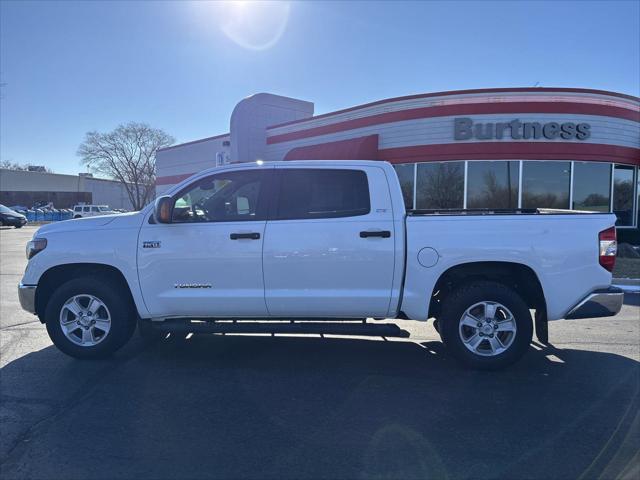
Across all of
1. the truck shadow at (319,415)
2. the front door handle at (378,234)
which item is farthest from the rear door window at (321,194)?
the truck shadow at (319,415)

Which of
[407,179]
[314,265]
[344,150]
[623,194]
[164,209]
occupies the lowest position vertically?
[314,265]

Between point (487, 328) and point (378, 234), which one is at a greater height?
point (378, 234)

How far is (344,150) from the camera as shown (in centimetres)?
1603

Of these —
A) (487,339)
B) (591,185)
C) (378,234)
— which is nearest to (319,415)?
(378,234)

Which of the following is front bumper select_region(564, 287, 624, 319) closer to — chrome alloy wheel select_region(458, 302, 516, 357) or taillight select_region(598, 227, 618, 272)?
taillight select_region(598, 227, 618, 272)

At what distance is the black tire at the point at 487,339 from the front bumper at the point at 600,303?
50 cm

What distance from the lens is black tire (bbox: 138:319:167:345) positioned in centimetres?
517

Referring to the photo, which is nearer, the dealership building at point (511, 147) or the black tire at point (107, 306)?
the black tire at point (107, 306)

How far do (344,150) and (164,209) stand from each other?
39.0 feet

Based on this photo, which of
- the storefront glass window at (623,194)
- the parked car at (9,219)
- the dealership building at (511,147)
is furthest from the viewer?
the parked car at (9,219)

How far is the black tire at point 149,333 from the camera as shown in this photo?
5.17m

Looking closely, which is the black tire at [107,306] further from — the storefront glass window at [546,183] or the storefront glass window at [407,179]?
the storefront glass window at [546,183]

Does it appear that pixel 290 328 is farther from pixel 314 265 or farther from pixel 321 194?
pixel 321 194

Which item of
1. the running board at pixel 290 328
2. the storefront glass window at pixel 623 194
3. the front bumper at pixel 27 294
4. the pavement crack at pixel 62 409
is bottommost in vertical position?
the pavement crack at pixel 62 409
